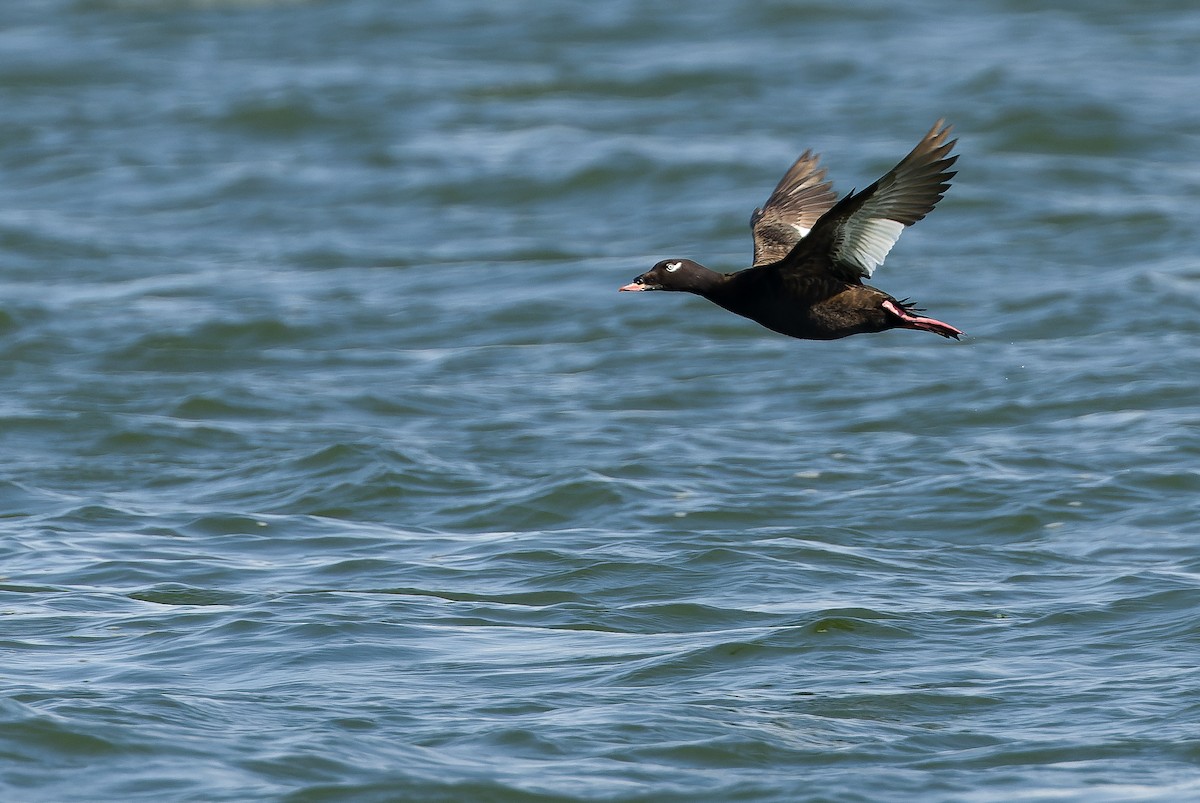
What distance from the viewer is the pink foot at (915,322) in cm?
769

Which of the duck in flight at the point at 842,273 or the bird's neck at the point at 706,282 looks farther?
the bird's neck at the point at 706,282

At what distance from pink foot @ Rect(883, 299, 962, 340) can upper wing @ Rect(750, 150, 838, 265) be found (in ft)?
4.28

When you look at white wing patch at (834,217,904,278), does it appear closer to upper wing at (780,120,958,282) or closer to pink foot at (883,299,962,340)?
upper wing at (780,120,958,282)

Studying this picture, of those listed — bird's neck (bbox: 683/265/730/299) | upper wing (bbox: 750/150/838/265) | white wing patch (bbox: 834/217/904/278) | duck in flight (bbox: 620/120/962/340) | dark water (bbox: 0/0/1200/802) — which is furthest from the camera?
upper wing (bbox: 750/150/838/265)

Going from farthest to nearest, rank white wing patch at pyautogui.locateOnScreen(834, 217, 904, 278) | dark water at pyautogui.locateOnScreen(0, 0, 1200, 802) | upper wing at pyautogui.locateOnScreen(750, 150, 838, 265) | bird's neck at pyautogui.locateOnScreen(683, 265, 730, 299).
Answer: upper wing at pyautogui.locateOnScreen(750, 150, 838, 265), bird's neck at pyautogui.locateOnScreen(683, 265, 730, 299), white wing patch at pyautogui.locateOnScreen(834, 217, 904, 278), dark water at pyautogui.locateOnScreen(0, 0, 1200, 802)

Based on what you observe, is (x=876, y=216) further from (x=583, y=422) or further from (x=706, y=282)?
(x=583, y=422)

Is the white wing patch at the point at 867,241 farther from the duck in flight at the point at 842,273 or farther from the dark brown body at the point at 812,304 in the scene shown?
the dark brown body at the point at 812,304

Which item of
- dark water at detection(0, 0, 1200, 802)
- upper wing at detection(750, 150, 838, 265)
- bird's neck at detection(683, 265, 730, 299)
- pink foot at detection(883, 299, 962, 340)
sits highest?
upper wing at detection(750, 150, 838, 265)

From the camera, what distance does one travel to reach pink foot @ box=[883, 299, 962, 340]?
7691 mm

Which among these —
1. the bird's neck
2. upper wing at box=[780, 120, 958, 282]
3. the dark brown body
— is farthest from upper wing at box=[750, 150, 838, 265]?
upper wing at box=[780, 120, 958, 282]

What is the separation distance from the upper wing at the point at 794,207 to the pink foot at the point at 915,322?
4.28 ft

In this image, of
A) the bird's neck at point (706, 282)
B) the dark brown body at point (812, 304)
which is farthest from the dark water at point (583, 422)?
the bird's neck at point (706, 282)

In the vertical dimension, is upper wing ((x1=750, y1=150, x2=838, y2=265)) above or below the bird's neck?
above

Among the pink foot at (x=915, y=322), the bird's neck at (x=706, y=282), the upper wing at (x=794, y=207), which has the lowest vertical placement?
the pink foot at (x=915, y=322)
